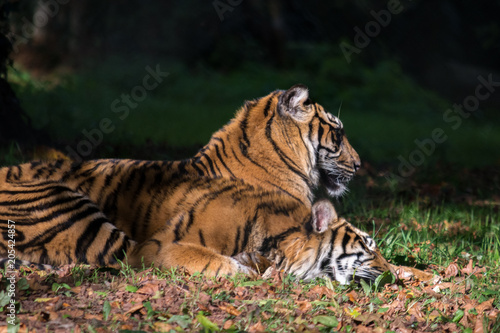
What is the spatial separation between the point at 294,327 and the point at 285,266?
0.74 m

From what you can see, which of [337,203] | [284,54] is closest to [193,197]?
[337,203]

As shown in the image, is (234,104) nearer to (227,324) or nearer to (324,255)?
(324,255)

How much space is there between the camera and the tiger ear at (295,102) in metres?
4.74

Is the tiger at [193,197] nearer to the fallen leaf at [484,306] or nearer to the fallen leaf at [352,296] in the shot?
the fallen leaf at [352,296]

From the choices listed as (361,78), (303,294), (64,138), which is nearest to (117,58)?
(361,78)

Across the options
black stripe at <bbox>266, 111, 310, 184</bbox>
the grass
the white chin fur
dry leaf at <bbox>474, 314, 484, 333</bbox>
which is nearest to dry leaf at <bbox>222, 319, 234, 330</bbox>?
the grass

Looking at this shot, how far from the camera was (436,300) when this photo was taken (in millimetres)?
3826

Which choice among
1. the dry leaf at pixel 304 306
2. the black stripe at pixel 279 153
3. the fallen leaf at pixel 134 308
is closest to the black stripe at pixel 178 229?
the fallen leaf at pixel 134 308

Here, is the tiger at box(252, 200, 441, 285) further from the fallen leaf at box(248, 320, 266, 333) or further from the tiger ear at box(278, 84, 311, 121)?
the tiger ear at box(278, 84, 311, 121)

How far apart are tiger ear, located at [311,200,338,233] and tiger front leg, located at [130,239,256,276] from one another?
50cm

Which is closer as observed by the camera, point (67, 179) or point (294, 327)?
point (294, 327)

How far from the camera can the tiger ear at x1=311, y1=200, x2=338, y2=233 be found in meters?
3.93

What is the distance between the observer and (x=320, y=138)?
497 cm

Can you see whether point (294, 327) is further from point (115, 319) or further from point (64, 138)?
point (64, 138)
